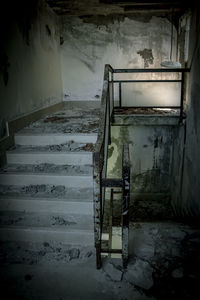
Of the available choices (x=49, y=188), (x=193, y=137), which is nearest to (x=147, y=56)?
(x=193, y=137)

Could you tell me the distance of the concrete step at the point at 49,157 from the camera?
3.73m

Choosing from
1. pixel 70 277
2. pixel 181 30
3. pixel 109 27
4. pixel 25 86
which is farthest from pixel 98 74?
pixel 70 277

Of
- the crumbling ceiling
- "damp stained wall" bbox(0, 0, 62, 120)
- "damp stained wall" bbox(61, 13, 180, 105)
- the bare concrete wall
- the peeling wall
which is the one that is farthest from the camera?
"damp stained wall" bbox(61, 13, 180, 105)

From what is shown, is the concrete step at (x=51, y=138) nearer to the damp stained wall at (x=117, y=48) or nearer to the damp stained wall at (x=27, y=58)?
the damp stained wall at (x=27, y=58)

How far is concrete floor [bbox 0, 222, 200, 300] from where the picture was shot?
221 cm

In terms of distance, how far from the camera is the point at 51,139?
4.12 m

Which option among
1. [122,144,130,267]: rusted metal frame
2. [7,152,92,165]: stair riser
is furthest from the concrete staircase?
[122,144,130,267]: rusted metal frame

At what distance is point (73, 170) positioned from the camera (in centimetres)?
361

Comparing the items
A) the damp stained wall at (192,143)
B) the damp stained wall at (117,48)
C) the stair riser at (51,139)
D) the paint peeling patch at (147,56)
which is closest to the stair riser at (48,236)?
the stair riser at (51,139)

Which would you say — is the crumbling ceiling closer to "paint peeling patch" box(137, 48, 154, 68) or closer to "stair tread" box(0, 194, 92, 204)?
"paint peeling patch" box(137, 48, 154, 68)

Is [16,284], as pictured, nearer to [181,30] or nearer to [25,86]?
[25,86]

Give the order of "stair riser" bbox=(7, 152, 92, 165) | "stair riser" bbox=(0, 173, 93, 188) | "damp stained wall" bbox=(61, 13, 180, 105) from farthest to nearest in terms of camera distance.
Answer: "damp stained wall" bbox=(61, 13, 180, 105) < "stair riser" bbox=(7, 152, 92, 165) < "stair riser" bbox=(0, 173, 93, 188)

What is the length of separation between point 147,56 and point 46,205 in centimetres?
589

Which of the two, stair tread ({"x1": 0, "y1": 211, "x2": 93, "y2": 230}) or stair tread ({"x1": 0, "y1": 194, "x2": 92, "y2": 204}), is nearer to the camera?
stair tread ({"x1": 0, "y1": 211, "x2": 93, "y2": 230})
